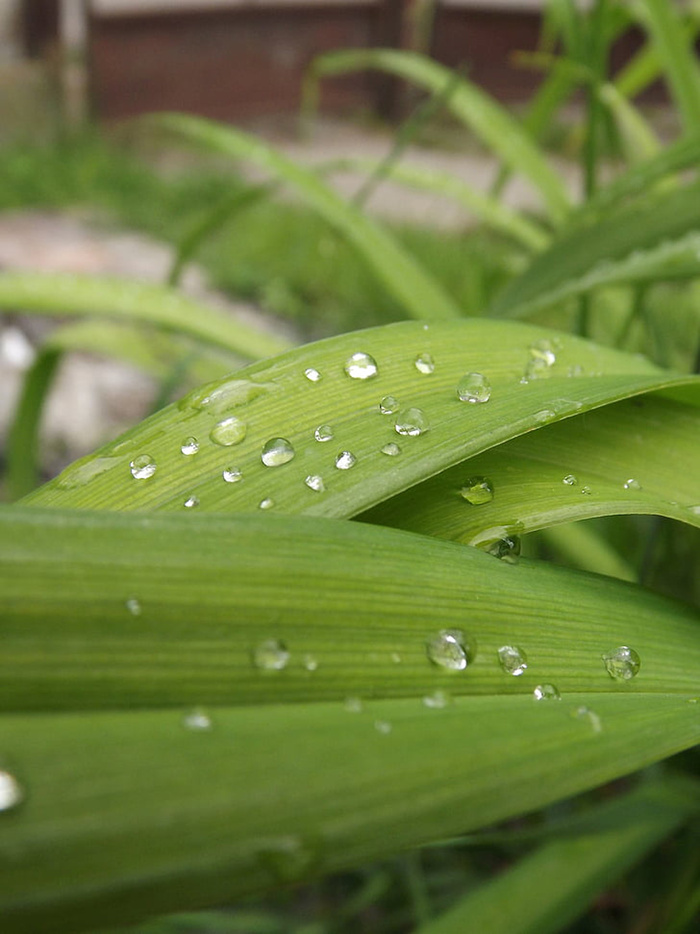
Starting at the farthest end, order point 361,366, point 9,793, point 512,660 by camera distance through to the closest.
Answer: point 361,366, point 512,660, point 9,793

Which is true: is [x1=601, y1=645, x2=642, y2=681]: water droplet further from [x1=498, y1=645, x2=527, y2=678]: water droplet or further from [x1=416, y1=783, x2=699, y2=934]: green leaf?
[x1=416, y1=783, x2=699, y2=934]: green leaf

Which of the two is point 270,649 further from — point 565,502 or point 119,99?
point 119,99

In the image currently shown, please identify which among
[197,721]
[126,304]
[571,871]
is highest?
[197,721]

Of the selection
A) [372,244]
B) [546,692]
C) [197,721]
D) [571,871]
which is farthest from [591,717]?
[372,244]

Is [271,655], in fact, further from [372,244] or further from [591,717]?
[372,244]

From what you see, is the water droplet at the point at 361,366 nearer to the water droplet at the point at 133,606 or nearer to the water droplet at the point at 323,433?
the water droplet at the point at 323,433

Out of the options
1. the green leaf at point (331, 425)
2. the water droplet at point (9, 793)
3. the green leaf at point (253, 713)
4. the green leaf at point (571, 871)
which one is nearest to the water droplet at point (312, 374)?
the green leaf at point (331, 425)
